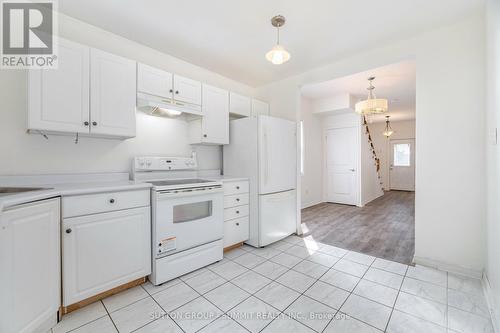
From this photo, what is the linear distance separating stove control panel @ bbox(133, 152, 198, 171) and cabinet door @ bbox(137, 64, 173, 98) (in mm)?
724

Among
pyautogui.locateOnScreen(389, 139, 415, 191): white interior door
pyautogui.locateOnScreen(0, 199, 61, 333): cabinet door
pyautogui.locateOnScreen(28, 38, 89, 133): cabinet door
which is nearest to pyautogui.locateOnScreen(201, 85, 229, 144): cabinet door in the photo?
pyautogui.locateOnScreen(28, 38, 89, 133): cabinet door

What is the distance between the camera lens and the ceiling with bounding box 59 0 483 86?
188 cm

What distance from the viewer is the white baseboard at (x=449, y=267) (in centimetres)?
203

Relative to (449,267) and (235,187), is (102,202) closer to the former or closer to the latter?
(235,187)

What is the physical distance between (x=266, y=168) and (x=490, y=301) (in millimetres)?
2240

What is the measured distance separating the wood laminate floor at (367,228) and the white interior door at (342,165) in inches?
13.9

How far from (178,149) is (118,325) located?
1.89m

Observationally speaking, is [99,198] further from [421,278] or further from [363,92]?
[363,92]

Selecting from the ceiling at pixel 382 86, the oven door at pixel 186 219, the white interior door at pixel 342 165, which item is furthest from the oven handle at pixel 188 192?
the white interior door at pixel 342 165

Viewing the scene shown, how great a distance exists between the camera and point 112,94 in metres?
2.02

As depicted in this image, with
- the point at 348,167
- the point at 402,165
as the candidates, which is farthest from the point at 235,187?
the point at 402,165

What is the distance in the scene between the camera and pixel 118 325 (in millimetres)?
1490

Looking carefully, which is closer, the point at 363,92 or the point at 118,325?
the point at 118,325

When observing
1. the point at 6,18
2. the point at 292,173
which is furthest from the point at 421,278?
the point at 6,18
